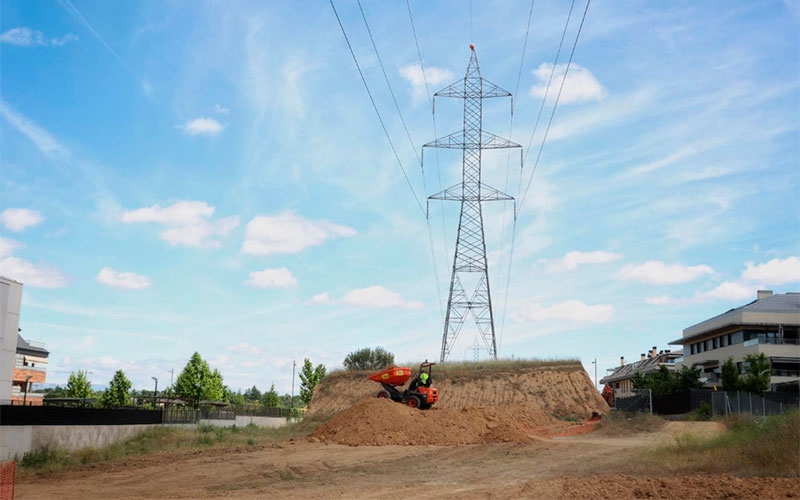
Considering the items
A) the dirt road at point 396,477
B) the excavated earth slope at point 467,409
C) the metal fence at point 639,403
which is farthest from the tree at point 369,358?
the dirt road at point 396,477

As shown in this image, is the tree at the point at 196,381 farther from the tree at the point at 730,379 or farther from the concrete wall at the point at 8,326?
the tree at the point at 730,379

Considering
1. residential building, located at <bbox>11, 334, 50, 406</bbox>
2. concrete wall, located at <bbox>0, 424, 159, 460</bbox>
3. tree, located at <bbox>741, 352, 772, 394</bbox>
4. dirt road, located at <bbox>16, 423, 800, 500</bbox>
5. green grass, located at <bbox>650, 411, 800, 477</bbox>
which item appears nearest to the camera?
dirt road, located at <bbox>16, 423, 800, 500</bbox>

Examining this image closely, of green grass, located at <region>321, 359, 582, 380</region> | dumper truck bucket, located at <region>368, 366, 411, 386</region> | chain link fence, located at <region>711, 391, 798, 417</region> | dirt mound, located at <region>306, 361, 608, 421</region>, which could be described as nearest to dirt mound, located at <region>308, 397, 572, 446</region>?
dumper truck bucket, located at <region>368, 366, 411, 386</region>

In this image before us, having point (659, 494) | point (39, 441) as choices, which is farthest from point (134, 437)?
point (659, 494)

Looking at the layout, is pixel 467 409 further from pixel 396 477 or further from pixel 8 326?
pixel 8 326

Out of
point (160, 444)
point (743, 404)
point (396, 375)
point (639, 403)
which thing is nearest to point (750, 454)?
point (396, 375)

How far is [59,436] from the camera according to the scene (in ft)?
85.9

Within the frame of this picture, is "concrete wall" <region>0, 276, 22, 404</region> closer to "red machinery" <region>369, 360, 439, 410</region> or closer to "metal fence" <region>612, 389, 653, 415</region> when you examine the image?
"red machinery" <region>369, 360, 439, 410</region>

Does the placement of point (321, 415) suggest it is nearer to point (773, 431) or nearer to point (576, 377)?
point (576, 377)

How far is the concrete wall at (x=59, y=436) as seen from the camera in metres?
23.8

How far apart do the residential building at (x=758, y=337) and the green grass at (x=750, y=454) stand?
46.3 metres

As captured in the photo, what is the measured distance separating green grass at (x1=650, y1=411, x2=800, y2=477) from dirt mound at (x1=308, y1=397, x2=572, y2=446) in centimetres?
983

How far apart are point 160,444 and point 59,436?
17.1 feet

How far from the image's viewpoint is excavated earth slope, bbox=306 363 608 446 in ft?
102
